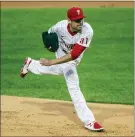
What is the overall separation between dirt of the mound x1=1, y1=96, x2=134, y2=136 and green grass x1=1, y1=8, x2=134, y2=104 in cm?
69

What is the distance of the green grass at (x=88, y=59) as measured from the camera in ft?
34.6

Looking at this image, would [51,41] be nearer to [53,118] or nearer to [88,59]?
[53,118]

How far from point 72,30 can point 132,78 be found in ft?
15.3

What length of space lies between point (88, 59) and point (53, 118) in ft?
21.3

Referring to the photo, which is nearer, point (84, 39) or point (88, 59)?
point (84, 39)

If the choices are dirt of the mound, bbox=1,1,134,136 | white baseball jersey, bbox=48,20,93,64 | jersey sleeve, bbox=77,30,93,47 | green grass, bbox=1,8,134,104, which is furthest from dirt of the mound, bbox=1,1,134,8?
jersey sleeve, bbox=77,30,93,47

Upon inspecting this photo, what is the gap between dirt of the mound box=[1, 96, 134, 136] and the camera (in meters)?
7.54

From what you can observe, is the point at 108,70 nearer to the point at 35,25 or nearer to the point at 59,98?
the point at 59,98

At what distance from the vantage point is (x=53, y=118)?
27.3ft

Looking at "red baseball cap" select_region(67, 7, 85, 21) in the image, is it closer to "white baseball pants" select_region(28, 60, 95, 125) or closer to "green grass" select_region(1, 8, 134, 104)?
"white baseball pants" select_region(28, 60, 95, 125)

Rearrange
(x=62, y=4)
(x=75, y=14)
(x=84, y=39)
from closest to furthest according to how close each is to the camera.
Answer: (x=75, y=14) < (x=84, y=39) < (x=62, y=4)

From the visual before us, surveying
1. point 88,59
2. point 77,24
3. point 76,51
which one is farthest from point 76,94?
point 88,59

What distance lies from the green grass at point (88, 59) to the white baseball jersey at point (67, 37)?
2.36 m

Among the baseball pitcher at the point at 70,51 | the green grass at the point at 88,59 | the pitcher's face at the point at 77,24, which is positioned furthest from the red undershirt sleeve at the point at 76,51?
the green grass at the point at 88,59
